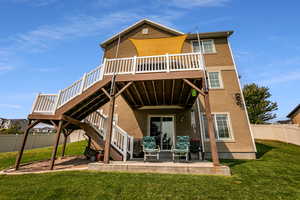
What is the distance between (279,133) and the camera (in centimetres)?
1323

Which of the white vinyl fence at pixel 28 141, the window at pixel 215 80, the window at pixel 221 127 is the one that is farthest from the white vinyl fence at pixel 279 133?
the white vinyl fence at pixel 28 141

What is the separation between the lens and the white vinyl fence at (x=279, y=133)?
1112 centimetres

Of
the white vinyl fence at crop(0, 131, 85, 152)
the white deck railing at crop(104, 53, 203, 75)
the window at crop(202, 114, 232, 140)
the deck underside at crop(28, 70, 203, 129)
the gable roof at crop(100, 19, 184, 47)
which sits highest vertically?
the gable roof at crop(100, 19, 184, 47)

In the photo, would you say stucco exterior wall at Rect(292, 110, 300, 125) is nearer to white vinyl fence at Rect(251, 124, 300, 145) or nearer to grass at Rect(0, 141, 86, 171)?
white vinyl fence at Rect(251, 124, 300, 145)

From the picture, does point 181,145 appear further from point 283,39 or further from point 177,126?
point 283,39

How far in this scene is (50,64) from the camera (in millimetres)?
10070

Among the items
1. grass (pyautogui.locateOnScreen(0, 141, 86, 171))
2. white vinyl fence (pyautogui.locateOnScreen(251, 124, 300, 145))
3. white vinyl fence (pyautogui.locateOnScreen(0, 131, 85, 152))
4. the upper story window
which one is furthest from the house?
white vinyl fence (pyautogui.locateOnScreen(0, 131, 85, 152))

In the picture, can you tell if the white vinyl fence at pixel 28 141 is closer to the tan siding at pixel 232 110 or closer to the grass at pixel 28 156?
the grass at pixel 28 156

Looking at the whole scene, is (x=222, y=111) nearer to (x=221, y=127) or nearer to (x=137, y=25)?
(x=221, y=127)

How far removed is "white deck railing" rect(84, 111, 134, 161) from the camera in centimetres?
604

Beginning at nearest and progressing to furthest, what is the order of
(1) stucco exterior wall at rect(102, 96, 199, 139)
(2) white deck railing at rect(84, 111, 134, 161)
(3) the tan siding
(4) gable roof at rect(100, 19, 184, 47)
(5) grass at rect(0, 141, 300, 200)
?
(5) grass at rect(0, 141, 300, 200) < (2) white deck railing at rect(84, 111, 134, 161) < (3) the tan siding < (1) stucco exterior wall at rect(102, 96, 199, 139) < (4) gable roof at rect(100, 19, 184, 47)

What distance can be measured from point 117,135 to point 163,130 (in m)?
3.48

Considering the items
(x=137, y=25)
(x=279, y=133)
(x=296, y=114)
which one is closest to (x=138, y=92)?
(x=137, y=25)

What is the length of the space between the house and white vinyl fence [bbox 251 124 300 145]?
7292 millimetres
